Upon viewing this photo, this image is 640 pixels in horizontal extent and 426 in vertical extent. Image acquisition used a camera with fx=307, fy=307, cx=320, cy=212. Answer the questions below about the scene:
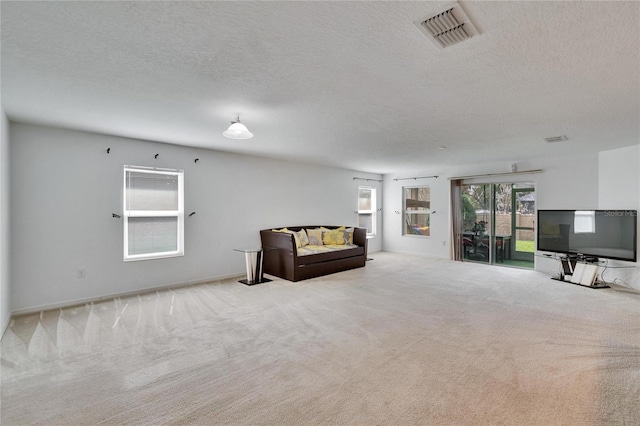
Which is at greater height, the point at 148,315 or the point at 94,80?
the point at 94,80

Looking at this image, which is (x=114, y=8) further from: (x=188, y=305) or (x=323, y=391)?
(x=188, y=305)

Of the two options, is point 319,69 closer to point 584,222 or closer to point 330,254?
point 330,254

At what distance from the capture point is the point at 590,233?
5.29 metres

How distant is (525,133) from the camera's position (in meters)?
4.20

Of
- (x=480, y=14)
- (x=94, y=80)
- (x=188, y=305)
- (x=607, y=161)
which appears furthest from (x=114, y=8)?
(x=607, y=161)

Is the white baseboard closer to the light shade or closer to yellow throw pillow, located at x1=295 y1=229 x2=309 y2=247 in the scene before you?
yellow throw pillow, located at x1=295 y1=229 x2=309 y2=247

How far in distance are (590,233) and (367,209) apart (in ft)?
15.9

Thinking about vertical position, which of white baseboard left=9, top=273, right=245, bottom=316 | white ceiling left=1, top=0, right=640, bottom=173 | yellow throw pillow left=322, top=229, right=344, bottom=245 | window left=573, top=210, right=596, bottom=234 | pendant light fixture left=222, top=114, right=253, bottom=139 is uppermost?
white ceiling left=1, top=0, right=640, bottom=173

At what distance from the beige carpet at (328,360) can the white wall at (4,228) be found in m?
0.24

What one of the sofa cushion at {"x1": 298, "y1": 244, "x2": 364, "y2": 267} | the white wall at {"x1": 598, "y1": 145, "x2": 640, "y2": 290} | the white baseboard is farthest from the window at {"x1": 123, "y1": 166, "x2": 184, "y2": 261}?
the white wall at {"x1": 598, "y1": 145, "x2": 640, "y2": 290}

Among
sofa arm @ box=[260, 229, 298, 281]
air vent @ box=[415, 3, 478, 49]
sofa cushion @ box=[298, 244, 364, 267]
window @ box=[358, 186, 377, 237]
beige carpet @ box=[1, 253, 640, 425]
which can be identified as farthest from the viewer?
window @ box=[358, 186, 377, 237]

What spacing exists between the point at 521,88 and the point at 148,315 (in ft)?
14.9

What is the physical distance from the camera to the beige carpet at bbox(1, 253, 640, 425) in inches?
76.2

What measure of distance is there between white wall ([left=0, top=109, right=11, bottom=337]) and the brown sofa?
341 cm
